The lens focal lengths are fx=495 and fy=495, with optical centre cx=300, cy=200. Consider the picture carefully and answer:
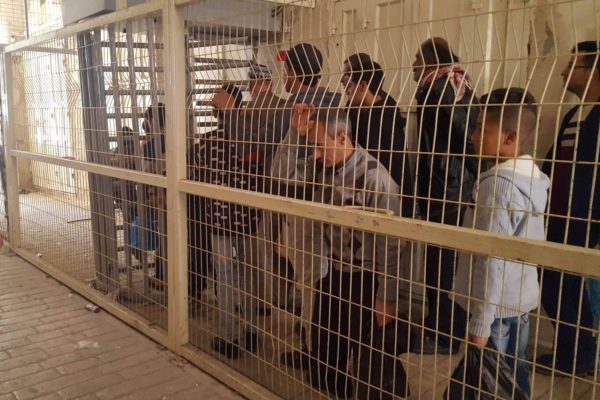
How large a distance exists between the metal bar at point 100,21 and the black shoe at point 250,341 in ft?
6.54

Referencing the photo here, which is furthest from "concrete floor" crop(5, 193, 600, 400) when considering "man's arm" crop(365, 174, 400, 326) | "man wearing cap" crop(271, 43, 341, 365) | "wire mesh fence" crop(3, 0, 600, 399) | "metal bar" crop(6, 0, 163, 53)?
"metal bar" crop(6, 0, 163, 53)

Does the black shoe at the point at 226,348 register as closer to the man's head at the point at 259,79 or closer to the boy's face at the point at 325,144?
the boy's face at the point at 325,144

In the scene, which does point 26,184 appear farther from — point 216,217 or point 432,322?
point 432,322

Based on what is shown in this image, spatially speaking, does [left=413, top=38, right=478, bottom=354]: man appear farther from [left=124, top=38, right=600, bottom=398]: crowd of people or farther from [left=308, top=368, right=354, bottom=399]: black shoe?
[left=308, top=368, right=354, bottom=399]: black shoe

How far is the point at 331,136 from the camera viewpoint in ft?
7.09

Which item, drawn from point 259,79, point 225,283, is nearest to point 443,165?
point 259,79

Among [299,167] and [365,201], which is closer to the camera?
[365,201]

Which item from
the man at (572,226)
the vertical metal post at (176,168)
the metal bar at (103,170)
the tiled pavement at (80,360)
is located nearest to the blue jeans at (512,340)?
the man at (572,226)

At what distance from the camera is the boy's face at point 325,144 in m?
2.16

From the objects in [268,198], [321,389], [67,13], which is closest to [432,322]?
[321,389]

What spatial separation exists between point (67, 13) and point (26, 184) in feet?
6.76

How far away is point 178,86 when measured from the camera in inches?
112

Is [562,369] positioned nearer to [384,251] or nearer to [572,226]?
[572,226]

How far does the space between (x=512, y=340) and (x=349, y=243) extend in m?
0.85
